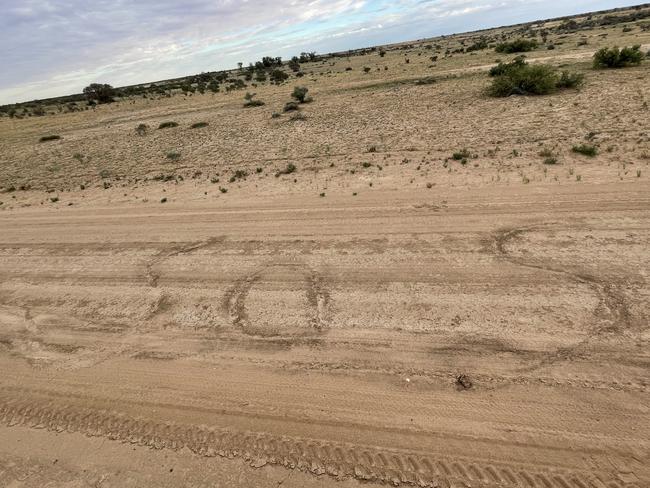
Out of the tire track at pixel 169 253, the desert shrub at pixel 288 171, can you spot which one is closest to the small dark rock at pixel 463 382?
the tire track at pixel 169 253

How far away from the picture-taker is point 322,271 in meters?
7.14

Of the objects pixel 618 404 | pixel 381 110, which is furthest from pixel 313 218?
pixel 381 110

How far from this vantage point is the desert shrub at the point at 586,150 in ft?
35.5

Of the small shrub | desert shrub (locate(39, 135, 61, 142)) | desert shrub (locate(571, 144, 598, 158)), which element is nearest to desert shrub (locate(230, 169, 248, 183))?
the small shrub

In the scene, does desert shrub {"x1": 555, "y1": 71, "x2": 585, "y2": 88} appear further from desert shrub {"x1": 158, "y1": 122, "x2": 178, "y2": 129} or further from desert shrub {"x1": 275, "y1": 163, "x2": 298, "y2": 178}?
desert shrub {"x1": 158, "y1": 122, "x2": 178, "y2": 129}

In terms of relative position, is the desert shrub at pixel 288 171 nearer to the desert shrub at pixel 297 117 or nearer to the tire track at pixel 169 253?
the tire track at pixel 169 253

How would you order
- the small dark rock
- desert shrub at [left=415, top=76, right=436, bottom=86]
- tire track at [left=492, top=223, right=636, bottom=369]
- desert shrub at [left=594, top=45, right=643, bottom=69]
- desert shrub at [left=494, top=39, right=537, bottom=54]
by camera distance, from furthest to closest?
desert shrub at [left=494, top=39, right=537, bottom=54], desert shrub at [left=415, top=76, right=436, bottom=86], desert shrub at [left=594, top=45, right=643, bottom=69], tire track at [left=492, top=223, right=636, bottom=369], the small dark rock

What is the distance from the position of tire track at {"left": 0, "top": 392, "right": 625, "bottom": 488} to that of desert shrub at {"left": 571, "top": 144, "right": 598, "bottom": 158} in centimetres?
955

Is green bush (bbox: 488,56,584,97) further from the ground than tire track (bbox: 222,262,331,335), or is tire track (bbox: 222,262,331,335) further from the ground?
tire track (bbox: 222,262,331,335)

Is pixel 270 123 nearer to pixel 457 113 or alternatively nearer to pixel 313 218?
pixel 457 113

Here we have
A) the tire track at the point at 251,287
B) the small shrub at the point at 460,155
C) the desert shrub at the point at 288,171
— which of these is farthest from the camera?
the desert shrub at the point at 288,171

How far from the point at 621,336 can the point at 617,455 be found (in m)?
1.69

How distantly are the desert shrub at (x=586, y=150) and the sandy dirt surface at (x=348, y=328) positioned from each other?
0.66 m

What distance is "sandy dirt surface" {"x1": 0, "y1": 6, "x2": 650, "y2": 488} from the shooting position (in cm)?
409
